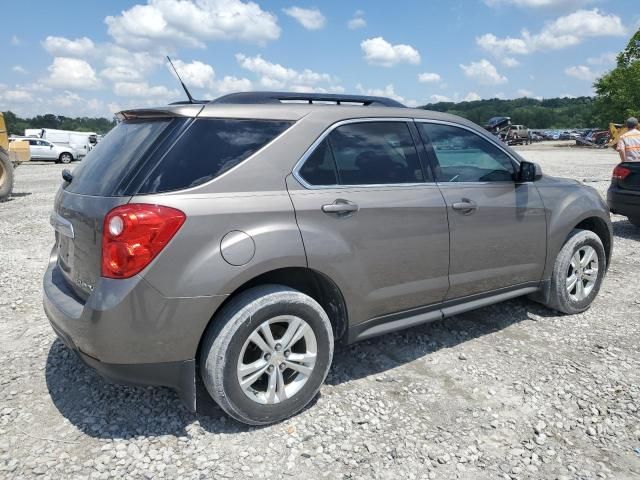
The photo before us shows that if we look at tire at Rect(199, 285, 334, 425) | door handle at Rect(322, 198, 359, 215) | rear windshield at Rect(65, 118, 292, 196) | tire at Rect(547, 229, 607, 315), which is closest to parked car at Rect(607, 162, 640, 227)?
tire at Rect(547, 229, 607, 315)

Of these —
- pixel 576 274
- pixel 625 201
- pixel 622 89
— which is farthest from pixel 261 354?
pixel 622 89

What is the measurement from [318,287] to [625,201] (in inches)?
262

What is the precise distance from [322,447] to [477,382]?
1243 mm

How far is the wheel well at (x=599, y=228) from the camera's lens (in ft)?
15.5

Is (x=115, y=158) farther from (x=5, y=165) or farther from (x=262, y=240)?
(x=5, y=165)

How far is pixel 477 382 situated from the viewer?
3408mm

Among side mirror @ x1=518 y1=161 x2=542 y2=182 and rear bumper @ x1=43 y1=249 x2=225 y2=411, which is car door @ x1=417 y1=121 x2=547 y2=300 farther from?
rear bumper @ x1=43 y1=249 x2=225 y2=411

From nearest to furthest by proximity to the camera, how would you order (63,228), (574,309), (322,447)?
(322,447) < (63,228) < (574,309)

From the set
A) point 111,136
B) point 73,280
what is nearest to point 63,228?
point 73,280

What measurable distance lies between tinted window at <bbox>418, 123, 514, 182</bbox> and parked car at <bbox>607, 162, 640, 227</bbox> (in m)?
4.82

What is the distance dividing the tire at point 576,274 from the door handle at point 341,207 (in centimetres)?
227

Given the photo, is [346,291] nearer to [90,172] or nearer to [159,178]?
[159,178]

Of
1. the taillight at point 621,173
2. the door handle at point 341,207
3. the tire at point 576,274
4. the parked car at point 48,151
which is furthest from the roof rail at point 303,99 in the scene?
the parked car at point 48,151

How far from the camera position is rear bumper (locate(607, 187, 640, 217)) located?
7637 millimetres
